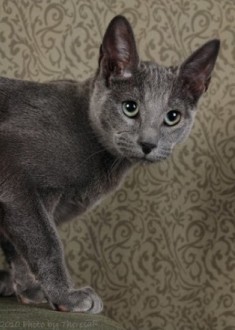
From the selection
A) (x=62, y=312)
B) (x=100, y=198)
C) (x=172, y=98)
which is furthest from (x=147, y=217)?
(x=62, y=312)

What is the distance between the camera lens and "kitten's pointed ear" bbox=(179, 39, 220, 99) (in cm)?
129

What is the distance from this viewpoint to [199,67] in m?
1.31

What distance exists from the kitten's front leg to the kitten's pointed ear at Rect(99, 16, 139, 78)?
35 cm

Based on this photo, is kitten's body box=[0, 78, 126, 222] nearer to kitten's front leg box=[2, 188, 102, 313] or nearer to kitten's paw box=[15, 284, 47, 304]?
kitten's front leg box=[2, 188, 102, 313]

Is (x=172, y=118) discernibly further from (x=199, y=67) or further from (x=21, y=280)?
(x=21, y=280)

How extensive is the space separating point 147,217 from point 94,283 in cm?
29

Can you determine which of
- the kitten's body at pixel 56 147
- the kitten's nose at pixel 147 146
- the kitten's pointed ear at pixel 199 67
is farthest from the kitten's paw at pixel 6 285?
the kitten's pointed ear at pixel 199 67

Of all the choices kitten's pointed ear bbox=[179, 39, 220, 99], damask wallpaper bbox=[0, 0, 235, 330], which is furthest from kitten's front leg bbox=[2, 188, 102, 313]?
damask wallpaper bbox=[0, 0, 235, 330]

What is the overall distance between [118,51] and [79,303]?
56 centimetres

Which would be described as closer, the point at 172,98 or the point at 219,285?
the point at 172,98

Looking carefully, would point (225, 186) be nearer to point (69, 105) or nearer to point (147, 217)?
point (147, 217)

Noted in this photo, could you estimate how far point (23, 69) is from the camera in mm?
1954

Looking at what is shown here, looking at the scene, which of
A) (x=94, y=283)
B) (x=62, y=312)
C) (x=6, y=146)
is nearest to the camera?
(x=62, y=312)

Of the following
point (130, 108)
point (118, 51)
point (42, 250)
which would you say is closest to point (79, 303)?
point (42, 250)
